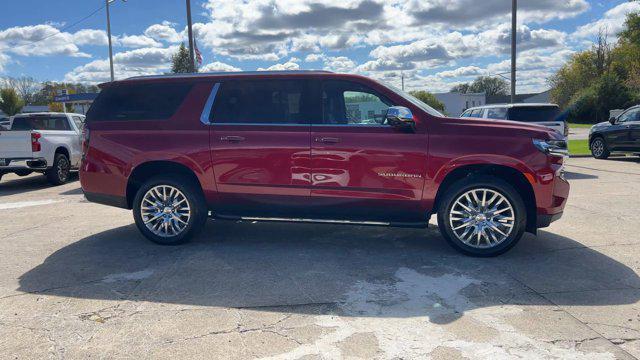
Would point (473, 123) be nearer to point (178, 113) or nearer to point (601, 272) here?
point (601, 272)

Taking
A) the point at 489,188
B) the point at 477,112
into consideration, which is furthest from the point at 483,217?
the point at 477,112

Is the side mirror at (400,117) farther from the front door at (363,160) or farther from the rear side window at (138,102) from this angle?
the rear side window at (138,102)

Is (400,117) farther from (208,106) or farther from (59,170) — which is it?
(59,170)

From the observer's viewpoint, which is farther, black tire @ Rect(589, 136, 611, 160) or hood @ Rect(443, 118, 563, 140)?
black tire @ Rect(589, 136, 611, 160)

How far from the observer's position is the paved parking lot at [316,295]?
328 centimetres

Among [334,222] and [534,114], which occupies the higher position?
[534,114]

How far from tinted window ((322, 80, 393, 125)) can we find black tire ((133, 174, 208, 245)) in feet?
5.65

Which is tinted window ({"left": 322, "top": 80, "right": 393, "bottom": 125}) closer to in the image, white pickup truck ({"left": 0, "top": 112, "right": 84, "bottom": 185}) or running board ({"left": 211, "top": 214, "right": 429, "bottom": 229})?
running board ({"left": 211, "top": 214, "right": 429, "bottom": 229})

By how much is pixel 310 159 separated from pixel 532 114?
8.12 m

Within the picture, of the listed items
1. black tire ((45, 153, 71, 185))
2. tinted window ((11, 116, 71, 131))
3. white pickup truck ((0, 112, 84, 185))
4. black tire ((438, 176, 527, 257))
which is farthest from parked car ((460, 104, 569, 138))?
tinted window ((11, 116, 71, 131))

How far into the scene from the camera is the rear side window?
5.66 m

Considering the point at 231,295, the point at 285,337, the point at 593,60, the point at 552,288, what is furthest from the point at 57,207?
the point at 593,60

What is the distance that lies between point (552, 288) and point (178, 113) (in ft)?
13.8

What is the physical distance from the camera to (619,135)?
14891 mm
